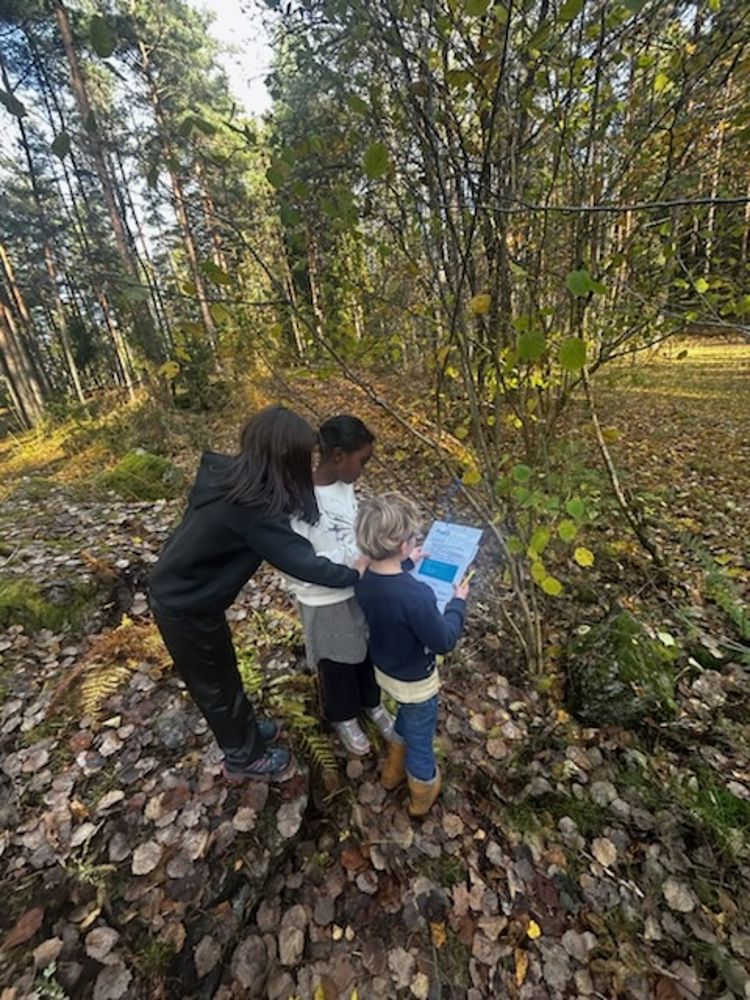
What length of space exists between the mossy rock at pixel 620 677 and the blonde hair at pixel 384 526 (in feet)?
5.67

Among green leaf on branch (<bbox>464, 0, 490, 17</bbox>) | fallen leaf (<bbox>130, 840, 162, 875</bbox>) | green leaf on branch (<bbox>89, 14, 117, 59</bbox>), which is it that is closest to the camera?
green leaf on branch (<bbox>464, 0, 490, 17</bbox>)

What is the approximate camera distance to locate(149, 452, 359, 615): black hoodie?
1668 millimetres

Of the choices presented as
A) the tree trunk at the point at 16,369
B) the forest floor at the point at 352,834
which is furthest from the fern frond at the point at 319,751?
the tree trunk at the point at 16,369

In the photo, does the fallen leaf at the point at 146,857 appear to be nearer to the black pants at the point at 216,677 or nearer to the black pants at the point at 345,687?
the black pants at the point at 216,677

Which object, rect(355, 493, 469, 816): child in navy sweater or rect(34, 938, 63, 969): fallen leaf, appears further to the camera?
rect(355, 493, 469, 816): child in navy sweater

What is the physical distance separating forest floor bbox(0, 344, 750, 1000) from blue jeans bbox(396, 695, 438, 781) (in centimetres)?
30

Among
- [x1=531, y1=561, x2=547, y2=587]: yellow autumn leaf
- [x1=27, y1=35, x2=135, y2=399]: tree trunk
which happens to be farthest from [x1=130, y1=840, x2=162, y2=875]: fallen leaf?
[x1=27, y1=35, x2=135, y2=399]: tree trunk

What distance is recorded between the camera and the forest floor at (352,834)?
1.68 meters

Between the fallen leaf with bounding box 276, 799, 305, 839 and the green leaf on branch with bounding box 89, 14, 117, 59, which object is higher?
the green leaf on branch with bounding box 89, 14, 117, 59

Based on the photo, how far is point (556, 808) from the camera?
7.33ft

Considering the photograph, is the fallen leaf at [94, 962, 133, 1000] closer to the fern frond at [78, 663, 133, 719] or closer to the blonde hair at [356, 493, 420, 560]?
the fern frond at [78, 663, 133, 719]

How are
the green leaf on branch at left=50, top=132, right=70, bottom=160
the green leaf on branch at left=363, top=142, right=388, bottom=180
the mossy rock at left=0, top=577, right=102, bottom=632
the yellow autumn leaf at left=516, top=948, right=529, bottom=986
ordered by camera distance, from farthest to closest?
the mossy rock at left=0, top=577, right=102, bottom=632 < the yellow autumn leaf at left=516, top=948, right=529, bottom=986 < the green leaf on branch at left=50, top=132, right=70, bottom=160 < the green leaf on branch at left=363, top=142, right=388, bottom=180

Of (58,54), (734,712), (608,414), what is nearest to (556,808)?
(734,712)

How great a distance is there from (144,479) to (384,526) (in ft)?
16.5
